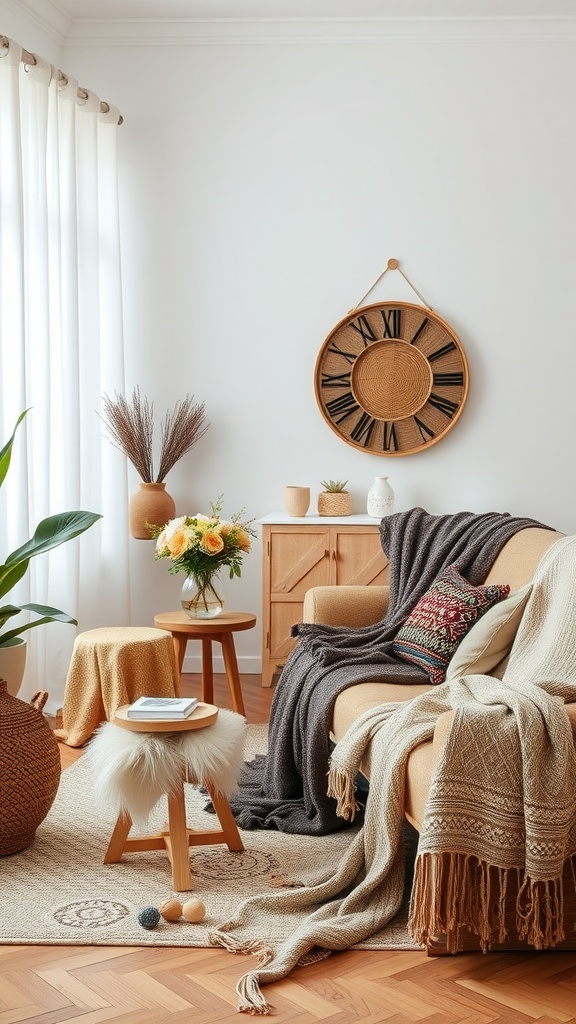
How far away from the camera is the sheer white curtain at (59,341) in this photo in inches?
177

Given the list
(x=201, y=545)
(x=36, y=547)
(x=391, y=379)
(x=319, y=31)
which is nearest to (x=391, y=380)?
(x=391, y=379)

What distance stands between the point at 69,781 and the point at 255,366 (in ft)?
8.39

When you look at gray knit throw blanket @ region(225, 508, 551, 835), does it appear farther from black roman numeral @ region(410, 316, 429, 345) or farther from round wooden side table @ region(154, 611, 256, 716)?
black roman numeral @ region(410, 316, 429, 345)

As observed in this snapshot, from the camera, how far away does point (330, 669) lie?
3.48 m

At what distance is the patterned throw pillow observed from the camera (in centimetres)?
342

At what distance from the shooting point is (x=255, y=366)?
556 cm

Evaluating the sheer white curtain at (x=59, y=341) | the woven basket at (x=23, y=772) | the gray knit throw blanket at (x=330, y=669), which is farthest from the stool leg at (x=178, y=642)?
the woven basket at (x=23, y=772)

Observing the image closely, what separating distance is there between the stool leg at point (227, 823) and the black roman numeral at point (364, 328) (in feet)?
10.1

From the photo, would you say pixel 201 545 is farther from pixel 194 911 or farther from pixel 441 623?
pixel 194 911

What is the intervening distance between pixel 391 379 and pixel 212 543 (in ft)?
6.44

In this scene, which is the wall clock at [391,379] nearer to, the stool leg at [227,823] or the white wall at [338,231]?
the white wall at [338,231]

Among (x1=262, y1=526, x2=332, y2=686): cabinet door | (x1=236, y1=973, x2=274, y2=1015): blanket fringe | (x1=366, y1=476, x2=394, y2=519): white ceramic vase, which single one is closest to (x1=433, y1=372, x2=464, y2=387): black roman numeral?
(x1=366, y1=476, x2=394, y2=519): white ceramic vase

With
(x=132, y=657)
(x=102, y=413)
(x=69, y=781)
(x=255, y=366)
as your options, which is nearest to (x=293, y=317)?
(x=255, y=366)

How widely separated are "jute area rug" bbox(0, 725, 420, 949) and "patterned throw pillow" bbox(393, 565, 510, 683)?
2.00ft
